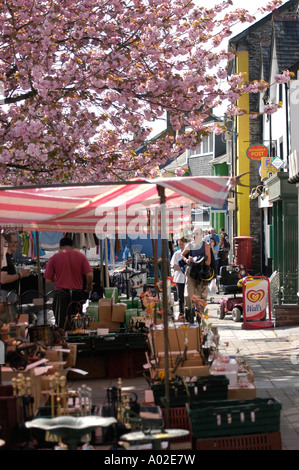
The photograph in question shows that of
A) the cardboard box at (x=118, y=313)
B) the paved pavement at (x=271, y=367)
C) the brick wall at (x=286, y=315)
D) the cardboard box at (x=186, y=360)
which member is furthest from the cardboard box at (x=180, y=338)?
the brick wall at (x=286, y=315)

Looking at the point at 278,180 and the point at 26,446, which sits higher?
the point at 278,180

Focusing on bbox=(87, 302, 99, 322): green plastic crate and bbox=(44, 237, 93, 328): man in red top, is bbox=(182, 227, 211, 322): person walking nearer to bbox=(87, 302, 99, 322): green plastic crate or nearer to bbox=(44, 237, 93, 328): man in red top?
bbox=(87, 302, 99, 322): green plastic crate

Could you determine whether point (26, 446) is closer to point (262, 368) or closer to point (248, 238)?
point (262, 368)

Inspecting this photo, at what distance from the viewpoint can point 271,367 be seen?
1117cm

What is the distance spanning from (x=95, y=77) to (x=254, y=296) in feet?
17.9

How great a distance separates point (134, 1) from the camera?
47.4ft

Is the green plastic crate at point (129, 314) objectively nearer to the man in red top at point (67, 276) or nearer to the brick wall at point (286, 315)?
the man in red top at point (67, 276)

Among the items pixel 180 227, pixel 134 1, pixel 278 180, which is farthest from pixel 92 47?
pixel 278 180

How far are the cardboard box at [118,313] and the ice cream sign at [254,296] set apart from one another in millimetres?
4304

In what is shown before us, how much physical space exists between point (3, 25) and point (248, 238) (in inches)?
704

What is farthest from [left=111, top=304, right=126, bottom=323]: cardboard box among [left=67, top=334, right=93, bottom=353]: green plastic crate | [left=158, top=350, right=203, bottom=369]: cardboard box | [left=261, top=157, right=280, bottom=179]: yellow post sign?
[left=261, top=157, right=280, bottom=179]: yellow post sign

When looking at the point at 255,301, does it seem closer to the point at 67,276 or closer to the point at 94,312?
the point at 94,312

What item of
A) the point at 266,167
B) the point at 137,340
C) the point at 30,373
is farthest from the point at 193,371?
the point at 266,167
